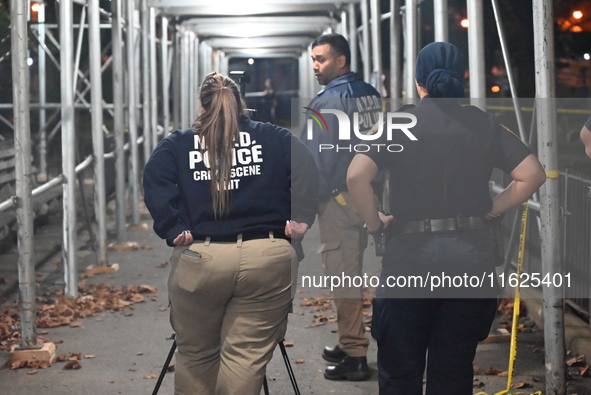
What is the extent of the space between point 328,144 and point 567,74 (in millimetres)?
33775

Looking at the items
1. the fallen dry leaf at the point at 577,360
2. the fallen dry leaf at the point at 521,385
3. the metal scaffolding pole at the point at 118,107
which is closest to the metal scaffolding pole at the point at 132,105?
the metal scaffolding pole at the point at 118,107

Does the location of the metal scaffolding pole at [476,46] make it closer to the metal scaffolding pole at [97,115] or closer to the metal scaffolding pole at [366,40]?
the metal scaffolding pole at [97,115]

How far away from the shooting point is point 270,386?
5.89 metres

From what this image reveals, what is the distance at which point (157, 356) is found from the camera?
6.64m

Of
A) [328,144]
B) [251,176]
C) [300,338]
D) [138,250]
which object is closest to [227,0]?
[138,250]

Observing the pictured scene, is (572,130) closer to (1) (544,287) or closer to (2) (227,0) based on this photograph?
(2) (227,0)

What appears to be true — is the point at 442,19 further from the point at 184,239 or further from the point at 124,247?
the point at 124,247

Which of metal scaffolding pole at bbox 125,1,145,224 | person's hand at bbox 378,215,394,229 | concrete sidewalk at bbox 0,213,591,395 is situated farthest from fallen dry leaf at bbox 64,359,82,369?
metal scaffolding pole at bbox 125,1,145,224

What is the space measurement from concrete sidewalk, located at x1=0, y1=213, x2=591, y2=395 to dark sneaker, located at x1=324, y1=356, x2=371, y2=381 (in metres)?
0.05

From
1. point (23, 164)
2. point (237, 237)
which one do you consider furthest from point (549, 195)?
point (23, 164)

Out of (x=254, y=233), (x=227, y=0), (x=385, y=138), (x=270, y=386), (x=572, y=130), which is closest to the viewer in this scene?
(x=385, y=138)

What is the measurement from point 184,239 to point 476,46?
3.29 meters

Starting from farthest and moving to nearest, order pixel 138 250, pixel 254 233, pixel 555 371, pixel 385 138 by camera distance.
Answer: pixel 138 250 < pixel 555 371 < pixel 254 233 < pixel 385 138

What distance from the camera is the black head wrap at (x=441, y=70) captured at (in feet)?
12.8
